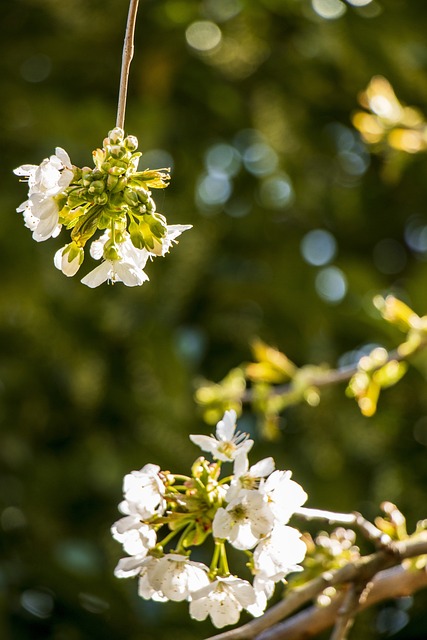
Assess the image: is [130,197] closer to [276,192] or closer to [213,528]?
[213,528]

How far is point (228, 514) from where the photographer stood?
0.59m

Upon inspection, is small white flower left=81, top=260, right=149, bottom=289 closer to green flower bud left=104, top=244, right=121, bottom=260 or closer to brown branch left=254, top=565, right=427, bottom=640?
green flower bud left=104, top=244, right=121, bottom=260

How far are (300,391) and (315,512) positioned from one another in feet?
1.35

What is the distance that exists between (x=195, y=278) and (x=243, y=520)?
1.25 m

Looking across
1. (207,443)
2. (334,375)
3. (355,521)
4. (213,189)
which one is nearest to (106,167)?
(207,443)

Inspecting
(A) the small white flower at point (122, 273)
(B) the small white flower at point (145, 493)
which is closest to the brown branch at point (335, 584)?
(B) the small white flower at point (145, 493)

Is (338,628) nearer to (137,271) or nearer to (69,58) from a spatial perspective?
(137,271)

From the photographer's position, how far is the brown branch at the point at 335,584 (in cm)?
64

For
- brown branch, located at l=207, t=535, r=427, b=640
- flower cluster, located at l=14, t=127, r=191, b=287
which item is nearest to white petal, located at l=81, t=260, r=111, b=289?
flower cluster, located at l=14, t=127, r=191, b=287

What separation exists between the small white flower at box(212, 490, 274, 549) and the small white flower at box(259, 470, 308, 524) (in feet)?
0.03

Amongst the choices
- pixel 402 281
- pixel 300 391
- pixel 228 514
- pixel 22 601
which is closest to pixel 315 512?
pixel 228 514

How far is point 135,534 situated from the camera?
2.07 ft

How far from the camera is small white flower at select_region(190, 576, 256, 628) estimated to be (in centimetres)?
61

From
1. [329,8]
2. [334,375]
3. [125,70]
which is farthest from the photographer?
[329,8]
